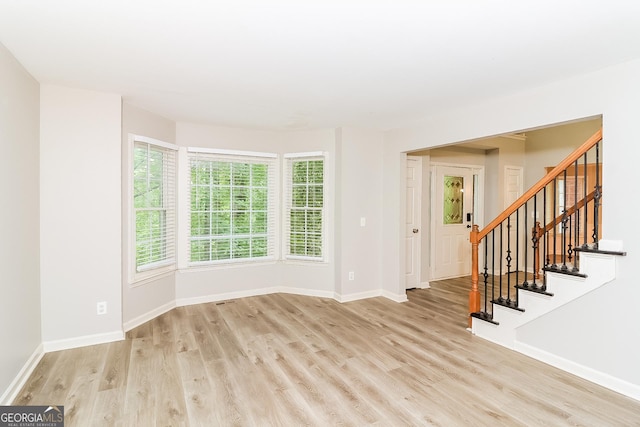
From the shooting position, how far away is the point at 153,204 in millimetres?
3861

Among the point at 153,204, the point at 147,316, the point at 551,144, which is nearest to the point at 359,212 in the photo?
the point at 153,204

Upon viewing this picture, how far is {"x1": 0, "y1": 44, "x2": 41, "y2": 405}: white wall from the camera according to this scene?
221 cm

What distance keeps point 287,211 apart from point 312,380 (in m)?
2.75

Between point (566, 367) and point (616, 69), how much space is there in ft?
7.93

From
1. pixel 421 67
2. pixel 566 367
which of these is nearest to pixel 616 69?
pixel 421 67

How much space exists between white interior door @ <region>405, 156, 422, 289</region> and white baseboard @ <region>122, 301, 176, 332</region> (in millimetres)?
3568

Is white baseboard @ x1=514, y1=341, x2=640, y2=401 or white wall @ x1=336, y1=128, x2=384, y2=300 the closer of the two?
white baseboard @ x1=514, y1=341, x2=640, y2=401

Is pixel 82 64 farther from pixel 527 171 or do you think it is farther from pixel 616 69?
pixel 527 171

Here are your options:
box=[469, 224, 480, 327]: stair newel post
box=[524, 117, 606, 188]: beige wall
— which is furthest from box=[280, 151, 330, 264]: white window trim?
box=[524, 117, 606, 188]: beige wall

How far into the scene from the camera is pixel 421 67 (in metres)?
2.47

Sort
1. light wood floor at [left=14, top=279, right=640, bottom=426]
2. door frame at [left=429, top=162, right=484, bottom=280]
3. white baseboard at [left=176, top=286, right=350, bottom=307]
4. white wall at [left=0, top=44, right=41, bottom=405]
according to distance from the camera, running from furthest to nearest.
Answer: door frame at [left=429, top=162, right=484, bottom=280] → white baseboard at [left=176, top=286, right=350, bottom=307] → white wall at [left=0, top=44, right=41, bottom=405] → light wood floor at [left=14, top=279, right=640, bottom=426]

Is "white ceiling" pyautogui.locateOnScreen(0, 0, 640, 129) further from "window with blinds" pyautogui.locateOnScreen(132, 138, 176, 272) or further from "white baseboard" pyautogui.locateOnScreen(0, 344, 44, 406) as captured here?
"white baseboard" pyautogui.locateOnScreen(0, 344, 44, 406)

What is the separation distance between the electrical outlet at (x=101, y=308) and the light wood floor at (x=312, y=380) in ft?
1.09

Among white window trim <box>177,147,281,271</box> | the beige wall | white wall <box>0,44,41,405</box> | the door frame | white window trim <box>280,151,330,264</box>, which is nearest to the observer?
white wall <box>0,44,41,405</box>
